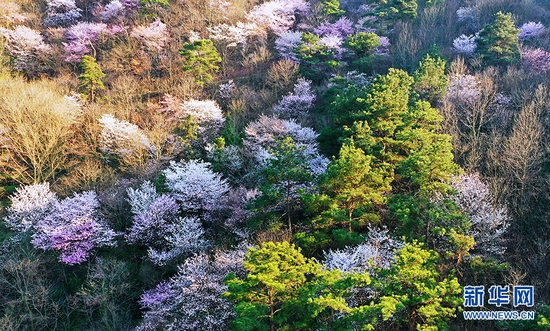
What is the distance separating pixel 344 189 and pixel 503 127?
1184cm

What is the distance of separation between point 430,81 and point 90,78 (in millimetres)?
26236

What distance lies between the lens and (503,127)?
74.5 ft

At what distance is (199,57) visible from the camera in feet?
107

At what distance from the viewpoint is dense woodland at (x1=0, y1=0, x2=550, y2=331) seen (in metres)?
15.0

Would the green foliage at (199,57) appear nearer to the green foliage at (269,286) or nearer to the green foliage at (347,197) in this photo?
the green foliage at (347,197)

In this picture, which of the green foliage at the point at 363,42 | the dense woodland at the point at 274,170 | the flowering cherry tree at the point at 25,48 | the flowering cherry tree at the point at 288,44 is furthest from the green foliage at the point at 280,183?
the flowering cherry tree at the point at 25,48

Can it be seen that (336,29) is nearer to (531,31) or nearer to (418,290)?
(531,31)

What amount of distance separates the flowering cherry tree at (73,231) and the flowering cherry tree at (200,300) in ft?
21.3

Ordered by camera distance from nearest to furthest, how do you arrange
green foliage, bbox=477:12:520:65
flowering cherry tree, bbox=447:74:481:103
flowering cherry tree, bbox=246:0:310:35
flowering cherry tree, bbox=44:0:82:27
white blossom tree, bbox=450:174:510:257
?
1. white blossom tree, bbox=450:174:510:257
2. flowering cherry tree, bbox=447:74:481:103
3. green foliage, bbox=477:12:520:65
4. flowering cherry tree, bbox=246:0:310:35
5. flowering cherry tree, bbox=44:0:82:27

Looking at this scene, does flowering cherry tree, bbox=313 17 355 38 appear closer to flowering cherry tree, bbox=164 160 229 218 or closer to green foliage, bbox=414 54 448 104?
green foliage, bbox=414 54 448 104

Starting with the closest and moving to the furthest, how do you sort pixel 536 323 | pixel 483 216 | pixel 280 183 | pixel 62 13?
1. pixel 536 323
2. pixel 483 216
3. pixel 280 183
4. pixel 62 13

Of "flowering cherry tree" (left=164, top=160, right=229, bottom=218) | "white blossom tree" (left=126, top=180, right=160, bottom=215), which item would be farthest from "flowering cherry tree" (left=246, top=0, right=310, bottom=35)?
"white blossom tree" (left=126, top=180, right=160, bottom=215)

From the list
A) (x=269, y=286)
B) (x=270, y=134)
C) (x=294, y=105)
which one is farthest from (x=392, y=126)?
(x=294, y=105)

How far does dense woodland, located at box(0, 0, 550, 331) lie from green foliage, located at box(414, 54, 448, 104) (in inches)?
5.2
